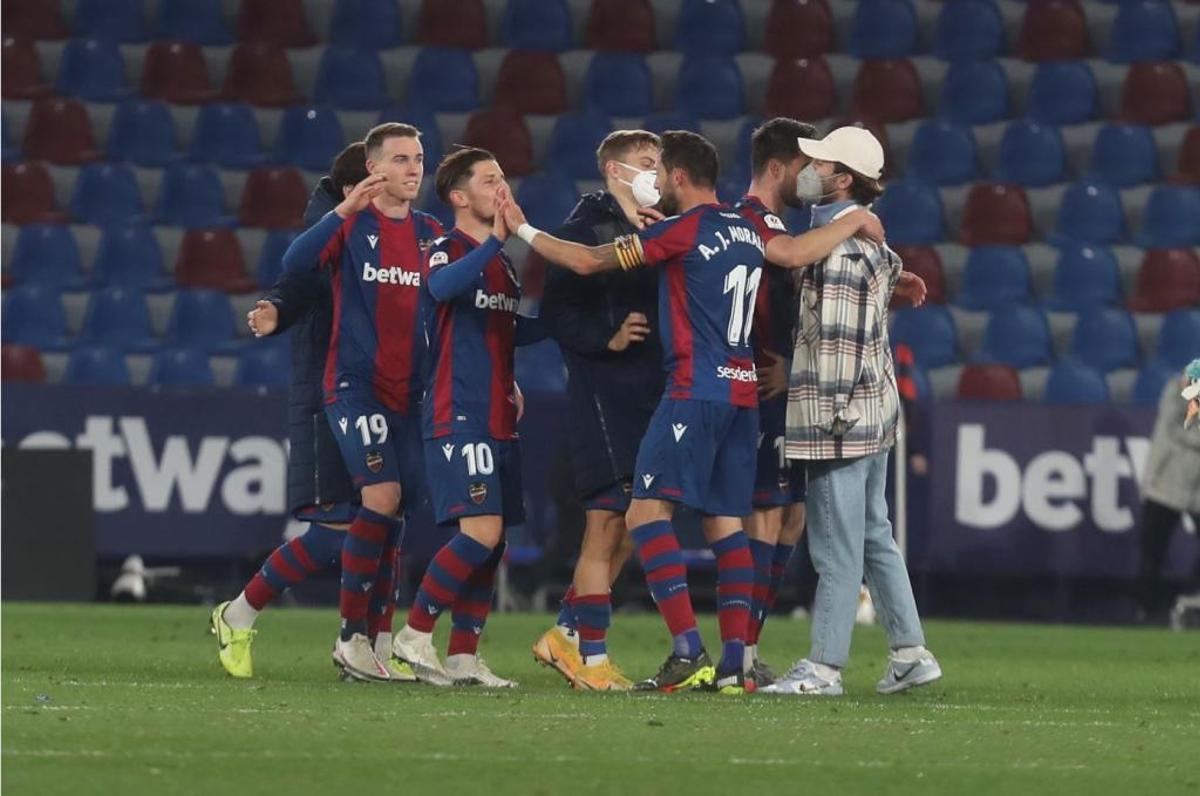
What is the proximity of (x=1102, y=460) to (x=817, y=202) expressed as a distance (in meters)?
6.73

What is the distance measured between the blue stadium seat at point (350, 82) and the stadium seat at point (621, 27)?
1.49m

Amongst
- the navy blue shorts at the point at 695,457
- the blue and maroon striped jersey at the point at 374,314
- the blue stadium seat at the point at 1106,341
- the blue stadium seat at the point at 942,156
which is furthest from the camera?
the blue stadium seat at the point at 942,156

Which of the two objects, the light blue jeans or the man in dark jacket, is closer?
the light blue jeans

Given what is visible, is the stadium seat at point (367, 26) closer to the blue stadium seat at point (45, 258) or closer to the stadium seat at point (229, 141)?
the stadium seat at point (229, 141)

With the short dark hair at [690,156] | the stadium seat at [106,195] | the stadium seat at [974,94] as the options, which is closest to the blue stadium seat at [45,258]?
the stadium seat at [106,195]

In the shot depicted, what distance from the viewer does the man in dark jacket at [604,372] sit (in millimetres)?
8141

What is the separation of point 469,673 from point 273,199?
A: 8.30 m

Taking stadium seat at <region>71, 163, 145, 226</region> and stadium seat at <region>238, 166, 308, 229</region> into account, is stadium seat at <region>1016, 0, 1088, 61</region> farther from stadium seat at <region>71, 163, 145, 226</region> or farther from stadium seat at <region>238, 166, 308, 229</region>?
stadium seat at <region>71, 163, 145, 226</region>

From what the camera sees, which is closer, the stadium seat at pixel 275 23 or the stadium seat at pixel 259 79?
the stadium seat at pixel 259 79

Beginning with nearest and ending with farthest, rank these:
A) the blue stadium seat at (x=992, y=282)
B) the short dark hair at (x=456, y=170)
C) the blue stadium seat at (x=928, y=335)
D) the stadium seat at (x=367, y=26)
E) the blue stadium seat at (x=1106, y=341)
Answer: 1. the short dark hair at (x=456, y=170)
2. the blue stadium seat at (x=928, y=335)
3. the blue stadium seat at (x=1106, y=341)
4. the blue stadium seat at (x=992, y=282)
5. the stadium seat at (x=367, y=26)

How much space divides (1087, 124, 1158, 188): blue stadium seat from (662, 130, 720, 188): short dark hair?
926cm

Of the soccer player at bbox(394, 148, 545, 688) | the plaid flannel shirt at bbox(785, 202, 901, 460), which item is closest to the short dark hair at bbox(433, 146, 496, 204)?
the soccer player at bbox(394, 148, 545, 688)

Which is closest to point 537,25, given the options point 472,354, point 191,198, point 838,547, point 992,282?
point 191,198

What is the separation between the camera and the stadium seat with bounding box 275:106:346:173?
16.4 metres
